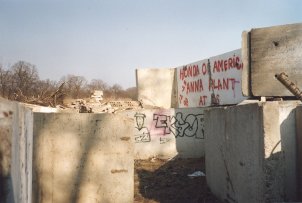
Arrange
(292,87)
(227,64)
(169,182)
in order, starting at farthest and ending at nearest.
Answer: (227,64)
(169,182)
(292,87)

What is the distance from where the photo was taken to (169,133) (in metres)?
12.7

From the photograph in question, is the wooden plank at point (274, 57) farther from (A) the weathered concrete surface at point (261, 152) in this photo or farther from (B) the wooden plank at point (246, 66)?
(A) the weathered concrete surface at point (261, 152)

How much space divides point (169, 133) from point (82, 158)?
7.62m

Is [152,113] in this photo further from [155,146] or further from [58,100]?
[58,100]

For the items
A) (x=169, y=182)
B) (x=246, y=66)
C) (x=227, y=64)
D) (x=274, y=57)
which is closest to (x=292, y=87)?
(x=274, y=57)

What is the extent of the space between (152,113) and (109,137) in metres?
7.55

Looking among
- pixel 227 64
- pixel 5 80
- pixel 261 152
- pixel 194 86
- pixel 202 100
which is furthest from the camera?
pixel 5 80

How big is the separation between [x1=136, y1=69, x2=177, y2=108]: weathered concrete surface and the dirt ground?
441 cm

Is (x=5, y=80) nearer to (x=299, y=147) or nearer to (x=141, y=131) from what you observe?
(x=141, y=131)

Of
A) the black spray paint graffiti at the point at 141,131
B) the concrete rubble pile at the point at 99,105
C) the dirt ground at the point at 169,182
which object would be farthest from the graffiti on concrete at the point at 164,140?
the concrete rubble pile at the point at 99,105

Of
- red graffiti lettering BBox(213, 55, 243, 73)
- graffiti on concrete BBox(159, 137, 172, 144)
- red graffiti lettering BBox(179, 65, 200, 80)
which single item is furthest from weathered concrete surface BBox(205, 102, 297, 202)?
red graffiti lettering BBox(179, 65, 200, 80)

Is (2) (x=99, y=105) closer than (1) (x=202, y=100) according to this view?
No

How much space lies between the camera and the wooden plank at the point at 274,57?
19.6 ft

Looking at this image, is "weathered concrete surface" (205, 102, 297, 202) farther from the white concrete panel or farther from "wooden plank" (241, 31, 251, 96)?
the white concrete panel
